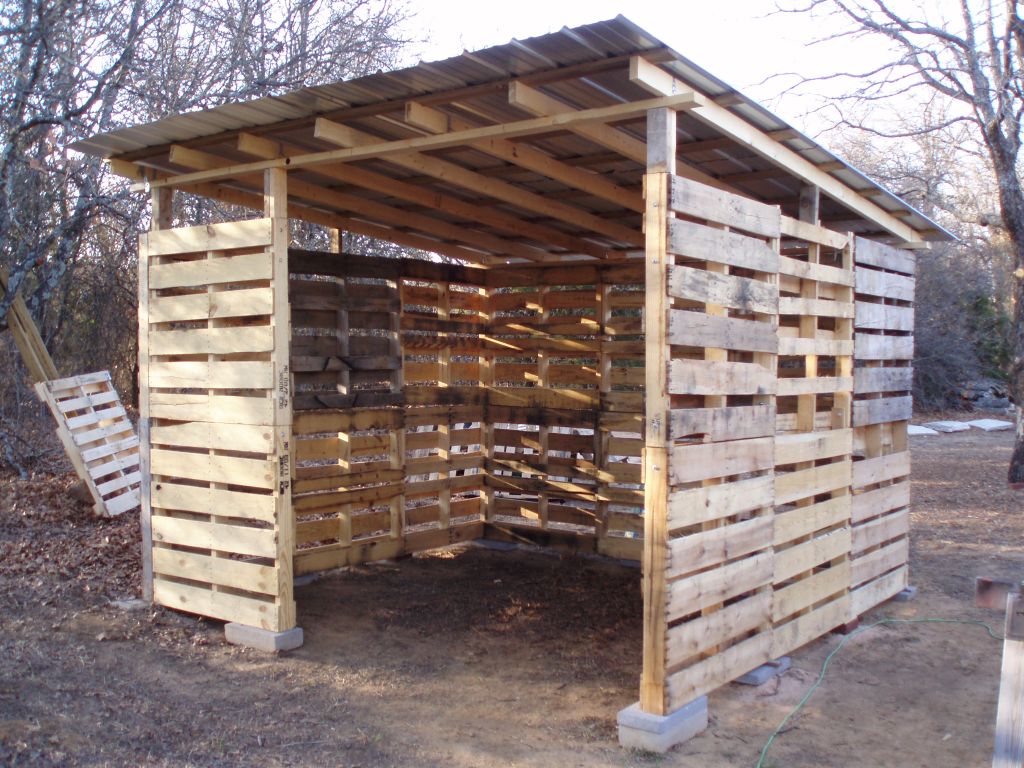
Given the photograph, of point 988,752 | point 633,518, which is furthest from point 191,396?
point 988,752

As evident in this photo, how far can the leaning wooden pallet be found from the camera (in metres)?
7.97

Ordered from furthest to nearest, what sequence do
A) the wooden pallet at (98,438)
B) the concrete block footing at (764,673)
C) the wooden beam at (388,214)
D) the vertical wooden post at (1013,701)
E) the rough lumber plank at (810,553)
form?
the wooden pallet at (98,438) → the wooden beam at (388,214) → the rough lumber plank at (810,553) → the concrete block footing at (764,673) → the vertical wooden post at (1013,701)

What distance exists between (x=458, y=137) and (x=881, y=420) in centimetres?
381

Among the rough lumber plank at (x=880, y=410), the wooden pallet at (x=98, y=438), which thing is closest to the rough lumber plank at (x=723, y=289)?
the rough lumber plank at (x=880, y=410)

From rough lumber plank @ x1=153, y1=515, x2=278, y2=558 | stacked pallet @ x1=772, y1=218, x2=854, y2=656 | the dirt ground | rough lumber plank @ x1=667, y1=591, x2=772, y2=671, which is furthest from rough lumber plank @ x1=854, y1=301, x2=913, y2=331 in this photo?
rough lumber plank @ x1=153, y1=515, x2=278, y2=558

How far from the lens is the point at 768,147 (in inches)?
193

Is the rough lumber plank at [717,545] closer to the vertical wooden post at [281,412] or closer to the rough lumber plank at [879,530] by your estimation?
the rough lumber plank at [879,530]

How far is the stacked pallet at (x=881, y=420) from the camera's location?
6.15m

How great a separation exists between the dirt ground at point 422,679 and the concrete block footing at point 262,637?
83 mm

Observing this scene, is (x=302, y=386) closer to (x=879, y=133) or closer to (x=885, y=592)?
(x=885, y=592)

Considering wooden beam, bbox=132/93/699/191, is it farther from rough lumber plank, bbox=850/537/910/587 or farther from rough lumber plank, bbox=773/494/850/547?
rough lumber plank, bbox=850/537/910/587

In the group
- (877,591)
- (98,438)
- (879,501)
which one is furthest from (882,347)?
(98,438)

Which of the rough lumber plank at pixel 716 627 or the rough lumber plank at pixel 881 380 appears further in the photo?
the rough lumber plank at pixel 881 380

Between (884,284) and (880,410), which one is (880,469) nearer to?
(880,410)
